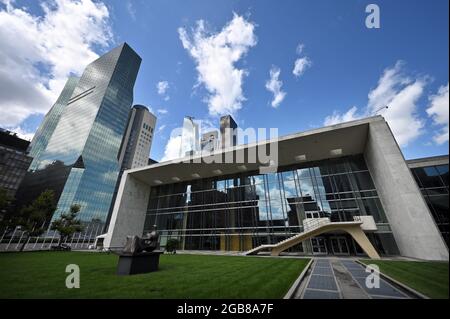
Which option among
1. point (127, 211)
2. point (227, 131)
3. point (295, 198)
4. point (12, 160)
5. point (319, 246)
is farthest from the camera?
point (227, 131)

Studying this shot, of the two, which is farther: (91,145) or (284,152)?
(91,145)

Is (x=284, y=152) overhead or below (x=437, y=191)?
overhead

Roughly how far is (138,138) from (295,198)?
109 meters

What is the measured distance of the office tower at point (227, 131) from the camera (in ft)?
358

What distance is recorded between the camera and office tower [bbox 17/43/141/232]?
A: 7394cm

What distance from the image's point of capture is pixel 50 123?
11744 centimetres

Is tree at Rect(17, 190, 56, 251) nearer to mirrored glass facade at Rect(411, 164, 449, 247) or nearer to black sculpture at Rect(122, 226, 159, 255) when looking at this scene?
black sculpture at Rect(122, 226, 159, 255)

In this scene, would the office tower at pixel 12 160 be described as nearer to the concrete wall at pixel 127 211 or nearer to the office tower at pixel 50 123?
the office tower at pixel 50 123

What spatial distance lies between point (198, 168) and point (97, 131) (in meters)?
78.0

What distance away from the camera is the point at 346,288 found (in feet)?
19.4

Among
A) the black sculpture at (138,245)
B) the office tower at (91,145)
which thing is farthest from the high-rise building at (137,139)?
the black sculpture at (138,245)

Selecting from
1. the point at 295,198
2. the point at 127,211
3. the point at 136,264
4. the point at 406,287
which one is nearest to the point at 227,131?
the point at 127,211

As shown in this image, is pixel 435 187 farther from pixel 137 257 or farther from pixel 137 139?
pixel 137 139

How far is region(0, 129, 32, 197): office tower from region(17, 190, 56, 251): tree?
55515mm
